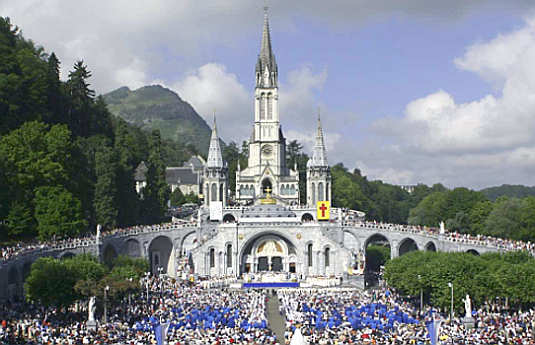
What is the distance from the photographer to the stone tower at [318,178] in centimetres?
10288

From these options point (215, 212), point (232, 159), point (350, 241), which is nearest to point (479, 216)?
point (350, 241)

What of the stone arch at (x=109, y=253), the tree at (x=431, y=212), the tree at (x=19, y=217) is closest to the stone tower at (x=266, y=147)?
the tree at (x=431, y=212)

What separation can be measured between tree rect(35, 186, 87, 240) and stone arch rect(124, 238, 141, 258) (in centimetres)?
1222

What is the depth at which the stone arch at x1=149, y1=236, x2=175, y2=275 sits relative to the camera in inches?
3467

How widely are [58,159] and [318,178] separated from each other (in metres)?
42.3

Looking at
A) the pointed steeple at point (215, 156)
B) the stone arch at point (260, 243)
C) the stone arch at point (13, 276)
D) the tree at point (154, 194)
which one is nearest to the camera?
the stone arch at point (13, 276)

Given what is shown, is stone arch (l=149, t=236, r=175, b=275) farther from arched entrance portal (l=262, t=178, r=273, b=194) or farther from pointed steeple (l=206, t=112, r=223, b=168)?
arched entrance portal (l=262, t=178, r=273, b=194)

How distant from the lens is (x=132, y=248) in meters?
83.1

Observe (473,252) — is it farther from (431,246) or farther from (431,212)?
(431,212)

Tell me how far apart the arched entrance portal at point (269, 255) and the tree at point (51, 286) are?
34434mm

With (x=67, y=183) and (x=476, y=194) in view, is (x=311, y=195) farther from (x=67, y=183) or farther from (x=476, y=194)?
(x=67, y=183)

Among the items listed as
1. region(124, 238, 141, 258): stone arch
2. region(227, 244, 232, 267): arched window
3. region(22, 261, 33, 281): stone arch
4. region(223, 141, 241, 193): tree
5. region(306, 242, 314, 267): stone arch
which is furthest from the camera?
region(223, 141, 241, 193): tree

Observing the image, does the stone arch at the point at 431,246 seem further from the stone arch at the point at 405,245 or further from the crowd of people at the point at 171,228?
the stone arch at the point at 405,245

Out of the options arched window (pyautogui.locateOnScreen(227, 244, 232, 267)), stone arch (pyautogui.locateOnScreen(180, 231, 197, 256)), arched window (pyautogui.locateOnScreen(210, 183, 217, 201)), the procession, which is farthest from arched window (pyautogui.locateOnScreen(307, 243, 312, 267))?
arched window (pyautogui.locateOnScreen(210, 183, 217, 201))
